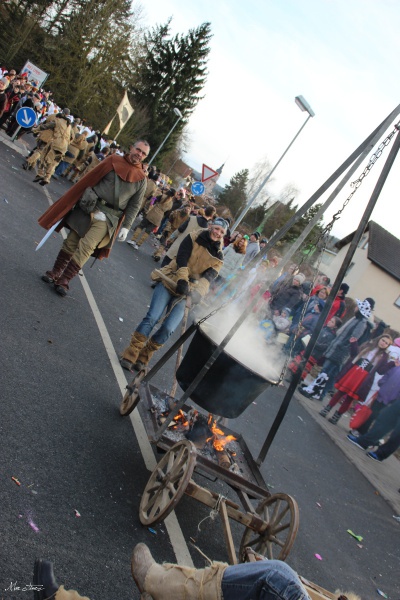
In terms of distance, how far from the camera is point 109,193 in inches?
233

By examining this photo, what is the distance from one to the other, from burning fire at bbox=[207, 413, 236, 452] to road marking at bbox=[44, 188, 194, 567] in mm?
560

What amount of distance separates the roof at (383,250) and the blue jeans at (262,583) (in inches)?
1562

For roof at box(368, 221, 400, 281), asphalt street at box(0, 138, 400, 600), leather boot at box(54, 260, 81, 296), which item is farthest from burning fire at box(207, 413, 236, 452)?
roof at box(368, 221, 400, 281)

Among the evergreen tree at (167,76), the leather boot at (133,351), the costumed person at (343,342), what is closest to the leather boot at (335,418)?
the costumed person at (343,342)

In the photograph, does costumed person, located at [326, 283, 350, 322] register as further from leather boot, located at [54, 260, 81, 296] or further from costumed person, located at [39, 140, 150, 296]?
leather boot, located at [54, 260, 81, 296]

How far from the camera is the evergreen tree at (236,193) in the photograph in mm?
71000

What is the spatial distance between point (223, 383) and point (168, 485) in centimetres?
115

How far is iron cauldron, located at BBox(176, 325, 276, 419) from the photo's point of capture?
160 inches

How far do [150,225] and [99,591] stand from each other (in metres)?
12.0

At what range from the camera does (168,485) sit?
3189 mm

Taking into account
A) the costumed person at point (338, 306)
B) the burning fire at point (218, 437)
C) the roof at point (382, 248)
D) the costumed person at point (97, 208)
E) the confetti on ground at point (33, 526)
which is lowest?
the confetti on ground at point (33, 526)

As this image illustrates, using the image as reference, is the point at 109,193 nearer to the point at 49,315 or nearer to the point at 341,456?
the point at 49,315

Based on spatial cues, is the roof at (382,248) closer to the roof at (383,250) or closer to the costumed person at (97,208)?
the roof at (383,250)

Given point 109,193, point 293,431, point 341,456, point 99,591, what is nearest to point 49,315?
point 109,193
